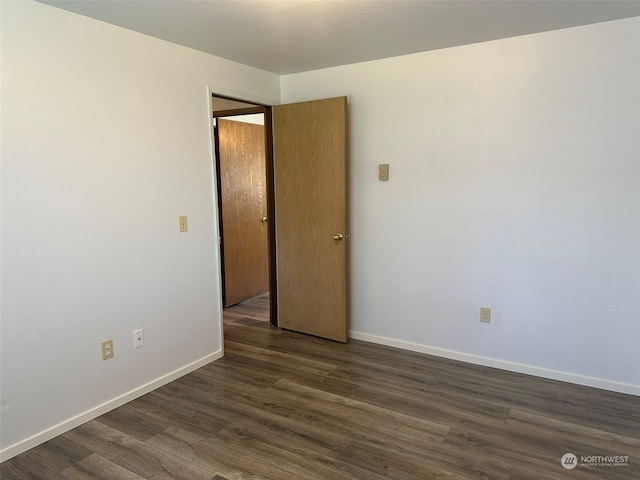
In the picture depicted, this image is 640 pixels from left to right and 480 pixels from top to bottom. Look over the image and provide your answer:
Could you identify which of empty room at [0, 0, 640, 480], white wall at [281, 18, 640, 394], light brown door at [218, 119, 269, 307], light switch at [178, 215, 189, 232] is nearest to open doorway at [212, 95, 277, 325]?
light brown door at [218, 119, 269, 307]

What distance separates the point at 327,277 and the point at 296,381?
3.17 feet

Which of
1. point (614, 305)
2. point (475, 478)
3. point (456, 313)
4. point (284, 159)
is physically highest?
point (284, 159)

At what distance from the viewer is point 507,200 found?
2867 mm

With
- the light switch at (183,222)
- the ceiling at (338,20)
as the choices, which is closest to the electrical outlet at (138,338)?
the light switch at (183,222)

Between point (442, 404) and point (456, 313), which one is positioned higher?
point (456, 313)

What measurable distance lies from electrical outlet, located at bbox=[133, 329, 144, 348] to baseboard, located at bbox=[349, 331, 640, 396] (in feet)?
5.68

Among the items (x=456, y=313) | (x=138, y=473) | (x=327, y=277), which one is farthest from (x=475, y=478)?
(x=327, y=277)

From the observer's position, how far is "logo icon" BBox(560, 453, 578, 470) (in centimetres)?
200

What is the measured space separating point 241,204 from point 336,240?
5.62ft

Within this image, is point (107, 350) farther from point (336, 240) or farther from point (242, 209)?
point (242, 209)

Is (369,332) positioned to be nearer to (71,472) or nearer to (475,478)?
(475,478)

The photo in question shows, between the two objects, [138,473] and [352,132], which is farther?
[352,132]

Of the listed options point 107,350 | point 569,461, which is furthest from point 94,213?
point 569,461

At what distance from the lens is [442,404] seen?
8.36 feet
